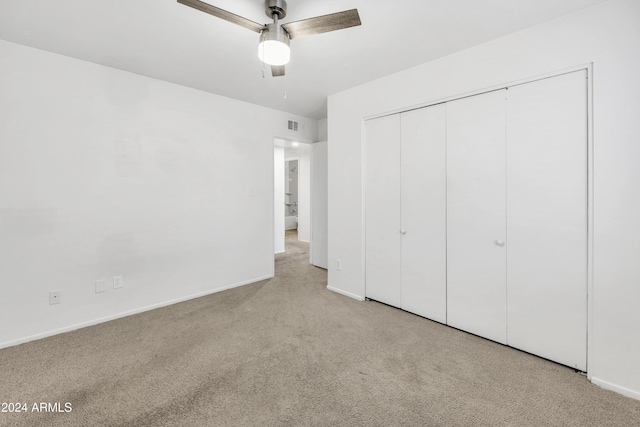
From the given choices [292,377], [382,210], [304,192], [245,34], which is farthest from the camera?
[304,192]

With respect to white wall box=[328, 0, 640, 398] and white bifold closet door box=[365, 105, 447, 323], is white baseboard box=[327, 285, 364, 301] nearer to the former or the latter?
white bifold closet door box=[365, 105, 447, 323]

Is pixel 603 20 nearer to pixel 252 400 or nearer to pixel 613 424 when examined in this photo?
pixel 613 424

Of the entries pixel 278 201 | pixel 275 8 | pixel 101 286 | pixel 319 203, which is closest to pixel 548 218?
pixel 275 8

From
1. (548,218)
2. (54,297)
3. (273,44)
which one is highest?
(273,44)

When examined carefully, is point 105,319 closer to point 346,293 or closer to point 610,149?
point 346,293

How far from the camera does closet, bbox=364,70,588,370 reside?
6.44 ft

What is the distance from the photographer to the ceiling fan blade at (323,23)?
156 cm

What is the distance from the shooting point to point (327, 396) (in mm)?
1711

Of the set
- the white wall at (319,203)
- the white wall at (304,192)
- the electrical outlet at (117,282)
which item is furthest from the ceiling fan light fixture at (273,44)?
the white wall at (304,192)

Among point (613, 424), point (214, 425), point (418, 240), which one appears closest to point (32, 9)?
point (214, 425)

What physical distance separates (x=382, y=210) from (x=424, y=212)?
49 cm

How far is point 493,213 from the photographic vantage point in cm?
232

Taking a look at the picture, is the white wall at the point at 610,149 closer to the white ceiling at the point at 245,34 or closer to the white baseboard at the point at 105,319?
the white ceiling at the point at 245,34

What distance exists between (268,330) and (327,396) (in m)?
1.00
